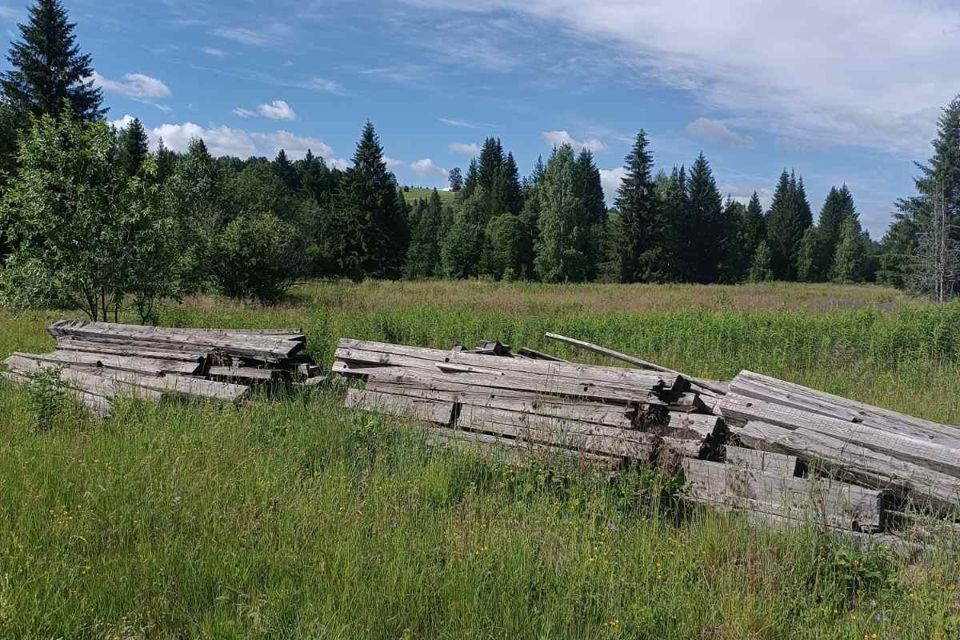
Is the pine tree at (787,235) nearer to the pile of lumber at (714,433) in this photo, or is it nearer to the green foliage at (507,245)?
the green foliage at (507,245)

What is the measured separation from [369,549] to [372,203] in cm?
4746

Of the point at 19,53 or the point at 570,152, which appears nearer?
the point at 19,53

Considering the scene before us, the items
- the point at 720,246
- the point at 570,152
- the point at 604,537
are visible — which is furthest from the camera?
the point at 720,246

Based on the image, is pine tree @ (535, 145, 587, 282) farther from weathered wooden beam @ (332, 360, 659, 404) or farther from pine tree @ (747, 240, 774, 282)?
weathered wooden beam @ (332, 360, 659, 404)

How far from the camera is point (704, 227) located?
215ft

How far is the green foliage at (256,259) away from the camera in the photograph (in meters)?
20.7

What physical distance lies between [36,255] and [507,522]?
10815mm

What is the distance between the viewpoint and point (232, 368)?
23.1ft

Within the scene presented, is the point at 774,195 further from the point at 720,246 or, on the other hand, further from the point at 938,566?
the point at 938,566

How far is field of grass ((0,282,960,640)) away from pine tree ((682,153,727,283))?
6509cm

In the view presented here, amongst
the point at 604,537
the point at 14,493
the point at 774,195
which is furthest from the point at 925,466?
the point at 774,195

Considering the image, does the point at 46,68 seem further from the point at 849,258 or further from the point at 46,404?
the point at 849,258

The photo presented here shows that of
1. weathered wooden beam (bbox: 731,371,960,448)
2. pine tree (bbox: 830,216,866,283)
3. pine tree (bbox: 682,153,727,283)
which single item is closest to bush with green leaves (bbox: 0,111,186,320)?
weathered wooden beam (bbox: 731,371,960,448)

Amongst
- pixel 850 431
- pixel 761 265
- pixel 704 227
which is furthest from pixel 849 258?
pixel 850 431
